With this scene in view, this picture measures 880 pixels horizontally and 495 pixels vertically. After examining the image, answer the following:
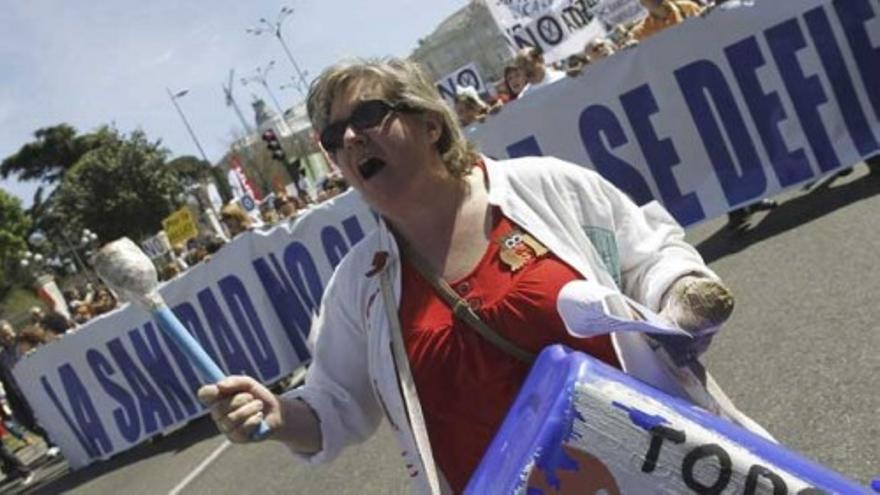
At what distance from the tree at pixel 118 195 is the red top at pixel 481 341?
5263 centimetres

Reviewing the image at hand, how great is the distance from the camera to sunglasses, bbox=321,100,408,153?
6.84 ft

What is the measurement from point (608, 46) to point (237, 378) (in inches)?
291

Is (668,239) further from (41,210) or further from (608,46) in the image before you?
(41,210)

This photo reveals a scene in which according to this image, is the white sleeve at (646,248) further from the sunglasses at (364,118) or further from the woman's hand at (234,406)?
the woman's hand at (234,406)

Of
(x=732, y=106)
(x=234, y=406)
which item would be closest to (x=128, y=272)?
(x=234, y=406)

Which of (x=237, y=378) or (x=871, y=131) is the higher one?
(x=237, y=378)

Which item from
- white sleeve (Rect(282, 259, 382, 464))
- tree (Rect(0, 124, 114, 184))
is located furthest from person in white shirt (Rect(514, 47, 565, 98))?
tree (Rect(0, 124, 114, 184))

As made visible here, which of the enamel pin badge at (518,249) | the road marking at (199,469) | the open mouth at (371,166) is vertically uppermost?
the open mouth at (371,166)

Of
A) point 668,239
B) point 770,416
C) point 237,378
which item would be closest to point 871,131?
point 770,416

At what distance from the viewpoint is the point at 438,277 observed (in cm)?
205

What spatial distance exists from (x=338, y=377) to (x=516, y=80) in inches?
271

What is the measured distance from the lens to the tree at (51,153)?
229 feet

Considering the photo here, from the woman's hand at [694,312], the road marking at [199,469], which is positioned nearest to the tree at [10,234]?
the road marking at [199,469]

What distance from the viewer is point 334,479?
5.99 m
